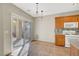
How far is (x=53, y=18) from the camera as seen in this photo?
157 cm

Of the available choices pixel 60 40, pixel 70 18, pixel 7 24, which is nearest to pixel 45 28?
pixel 60 40

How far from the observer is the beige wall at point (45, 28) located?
1553 mm

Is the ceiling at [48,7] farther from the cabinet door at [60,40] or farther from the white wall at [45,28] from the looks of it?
the cabinet door at [60,40]

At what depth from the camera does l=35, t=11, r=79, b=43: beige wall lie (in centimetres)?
155

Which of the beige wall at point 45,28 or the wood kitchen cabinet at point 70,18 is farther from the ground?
the wood kitchen cabinet at point 70,18

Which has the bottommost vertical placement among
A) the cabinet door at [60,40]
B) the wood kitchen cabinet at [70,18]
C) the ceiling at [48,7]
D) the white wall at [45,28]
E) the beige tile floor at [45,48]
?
the beige tile floor at [45,48]

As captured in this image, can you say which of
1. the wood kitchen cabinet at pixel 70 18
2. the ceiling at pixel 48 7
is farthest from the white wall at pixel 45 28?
the wood kitchen cabinet at pixel 70 18

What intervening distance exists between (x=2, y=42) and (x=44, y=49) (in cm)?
67

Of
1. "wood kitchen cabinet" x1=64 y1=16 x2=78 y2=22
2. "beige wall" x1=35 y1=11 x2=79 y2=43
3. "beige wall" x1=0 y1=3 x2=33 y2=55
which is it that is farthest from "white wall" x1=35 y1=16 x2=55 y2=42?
"beige wall" x1=0 y1=3 x2=33 y2=55

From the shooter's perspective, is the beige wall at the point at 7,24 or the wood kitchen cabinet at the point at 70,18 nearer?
Answer: the beige wall at the point at 7,24

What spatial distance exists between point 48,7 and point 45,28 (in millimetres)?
353

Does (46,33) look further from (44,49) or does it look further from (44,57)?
(44,57)

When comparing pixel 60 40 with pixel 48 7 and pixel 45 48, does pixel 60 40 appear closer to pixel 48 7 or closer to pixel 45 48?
pixel 45 48

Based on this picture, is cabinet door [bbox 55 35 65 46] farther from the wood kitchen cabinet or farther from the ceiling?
the ceiling
